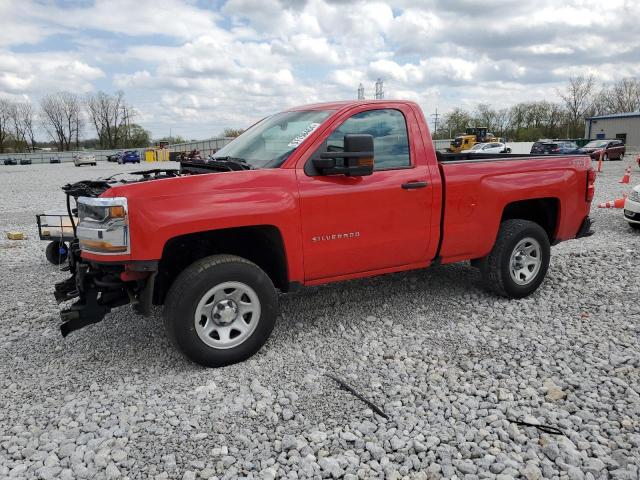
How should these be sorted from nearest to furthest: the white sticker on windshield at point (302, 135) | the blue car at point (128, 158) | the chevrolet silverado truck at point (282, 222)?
the chevrolet silverado truck at point (282, 222), the white sticker on windshield at point (302, 135), the blue car at point (128, 158)

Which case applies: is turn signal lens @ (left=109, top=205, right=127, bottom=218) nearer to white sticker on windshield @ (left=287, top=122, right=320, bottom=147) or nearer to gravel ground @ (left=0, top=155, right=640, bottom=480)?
gravel ground @ (left=0, top=155, right=640, bottom=480)

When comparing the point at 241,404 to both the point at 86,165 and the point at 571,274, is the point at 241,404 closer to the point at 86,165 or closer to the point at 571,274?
the point at 571,274

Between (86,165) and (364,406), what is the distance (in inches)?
2105

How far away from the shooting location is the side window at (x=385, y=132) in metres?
4.48

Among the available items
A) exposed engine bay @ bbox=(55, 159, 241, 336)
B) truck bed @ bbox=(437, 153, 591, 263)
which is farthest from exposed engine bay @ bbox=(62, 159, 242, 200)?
truck bed @ bbox=(437, 153, 591, 263)

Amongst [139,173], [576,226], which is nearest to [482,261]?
[576,226]

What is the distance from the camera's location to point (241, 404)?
3504mm

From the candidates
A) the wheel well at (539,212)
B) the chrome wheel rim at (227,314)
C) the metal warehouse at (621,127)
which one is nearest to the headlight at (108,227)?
the chrome wheel rim at (227,314)

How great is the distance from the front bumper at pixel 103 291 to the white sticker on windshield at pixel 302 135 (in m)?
1.50

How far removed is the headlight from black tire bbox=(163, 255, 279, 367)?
1.62 feet

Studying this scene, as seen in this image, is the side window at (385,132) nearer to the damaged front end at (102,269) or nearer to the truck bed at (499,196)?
the truck bed at (499,196)

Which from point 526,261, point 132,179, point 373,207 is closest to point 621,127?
point 526,261

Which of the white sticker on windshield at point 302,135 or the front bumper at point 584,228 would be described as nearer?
the white sticker on windshield at point 302,135

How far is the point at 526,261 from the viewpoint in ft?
17.9
